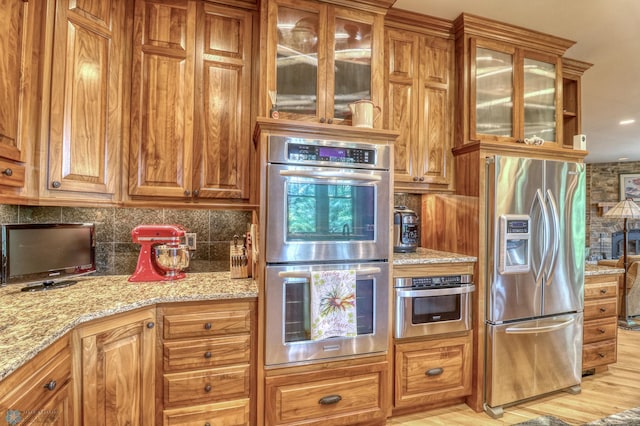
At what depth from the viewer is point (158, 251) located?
1.86 m

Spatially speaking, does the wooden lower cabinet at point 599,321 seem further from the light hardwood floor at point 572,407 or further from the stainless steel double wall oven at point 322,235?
the stainless steel double wall oven at point 322,235

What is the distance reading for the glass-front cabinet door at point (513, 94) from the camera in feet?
8.03

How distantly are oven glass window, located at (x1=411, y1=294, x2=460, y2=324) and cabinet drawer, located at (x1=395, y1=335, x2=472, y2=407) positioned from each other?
16cm

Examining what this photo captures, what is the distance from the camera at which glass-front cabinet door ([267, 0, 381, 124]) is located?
1.94 metres

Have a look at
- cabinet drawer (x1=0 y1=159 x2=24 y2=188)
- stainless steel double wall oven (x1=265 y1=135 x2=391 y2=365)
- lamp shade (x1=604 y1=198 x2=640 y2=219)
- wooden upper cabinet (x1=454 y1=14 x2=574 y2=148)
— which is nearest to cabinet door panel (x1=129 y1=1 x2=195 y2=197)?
cabinet drawer (x1=0 y1=159 x2=24 y2=188)

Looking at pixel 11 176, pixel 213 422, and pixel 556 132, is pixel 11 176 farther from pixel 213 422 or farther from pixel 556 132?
pixel 556 132

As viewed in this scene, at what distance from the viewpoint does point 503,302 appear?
2188 millimetres

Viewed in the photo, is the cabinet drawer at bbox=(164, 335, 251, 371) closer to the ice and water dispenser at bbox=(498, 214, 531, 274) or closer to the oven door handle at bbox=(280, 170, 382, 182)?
the oven door handle at bbox=(280, 170, 382, 182)

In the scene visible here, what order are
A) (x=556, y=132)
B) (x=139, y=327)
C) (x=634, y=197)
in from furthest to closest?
(x=634, y=197), (x=556, y=132), (x=139, y=327)

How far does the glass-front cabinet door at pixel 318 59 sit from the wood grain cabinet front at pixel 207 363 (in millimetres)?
1256

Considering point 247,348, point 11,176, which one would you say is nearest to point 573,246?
point 247,348

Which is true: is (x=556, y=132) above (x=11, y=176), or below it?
above

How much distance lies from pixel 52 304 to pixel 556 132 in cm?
364

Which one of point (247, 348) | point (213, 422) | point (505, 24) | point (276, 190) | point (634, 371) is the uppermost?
point (505, 24)
